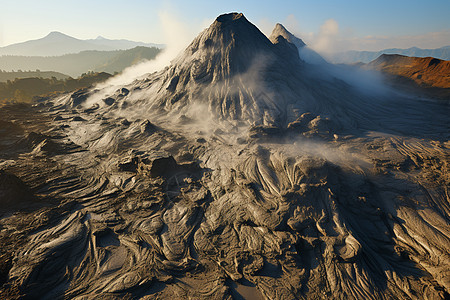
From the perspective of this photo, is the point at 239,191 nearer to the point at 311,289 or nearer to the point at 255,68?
the point at 311,289

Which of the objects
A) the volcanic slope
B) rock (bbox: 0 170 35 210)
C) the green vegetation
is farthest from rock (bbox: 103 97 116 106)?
the green vegetation

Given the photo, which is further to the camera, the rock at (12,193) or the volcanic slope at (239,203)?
the rock at (12,193)

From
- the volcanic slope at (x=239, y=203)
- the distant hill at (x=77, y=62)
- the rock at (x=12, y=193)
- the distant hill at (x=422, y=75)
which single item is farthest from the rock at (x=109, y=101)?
the distant hill at (x=77, y=62)

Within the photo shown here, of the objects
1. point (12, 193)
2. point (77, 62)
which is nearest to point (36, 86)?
point (12, 193)

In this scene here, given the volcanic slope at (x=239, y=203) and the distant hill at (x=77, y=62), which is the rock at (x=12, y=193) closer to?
the volcanic slope at (x=239, y=203)

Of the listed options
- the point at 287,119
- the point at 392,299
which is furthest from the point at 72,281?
the point at 287,119
